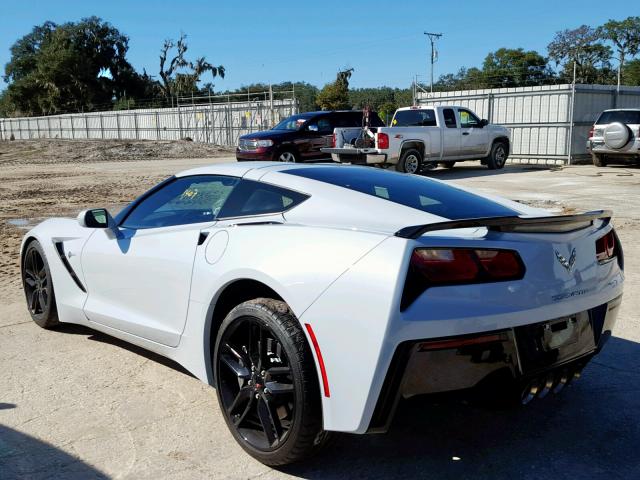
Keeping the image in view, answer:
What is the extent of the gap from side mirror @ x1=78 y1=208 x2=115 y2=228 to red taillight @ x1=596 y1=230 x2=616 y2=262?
115 inches

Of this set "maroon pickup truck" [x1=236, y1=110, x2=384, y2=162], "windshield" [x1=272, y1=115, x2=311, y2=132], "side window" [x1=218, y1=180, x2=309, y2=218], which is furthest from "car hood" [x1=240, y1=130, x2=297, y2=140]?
"side window" [x1=218, y1=180, x2=309, y2=218]

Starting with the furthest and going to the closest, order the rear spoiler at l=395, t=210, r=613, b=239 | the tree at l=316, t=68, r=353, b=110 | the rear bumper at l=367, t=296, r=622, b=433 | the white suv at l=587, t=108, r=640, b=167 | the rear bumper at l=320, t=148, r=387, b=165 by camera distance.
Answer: the tree at l=316, t=68, r=353, b=110, the white suv at l=587, t=108, r=640, b=167, the rear bumper at l=320, t=148, r=387, b=165, the rear spoiler at l=395, t=210, r=613, b=239, the rear bumper at l=367, t=296, r=622, b=433

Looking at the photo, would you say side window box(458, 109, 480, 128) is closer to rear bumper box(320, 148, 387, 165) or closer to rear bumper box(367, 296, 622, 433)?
rear bumper box(320, 148, 387, 165)

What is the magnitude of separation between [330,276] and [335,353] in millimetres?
318

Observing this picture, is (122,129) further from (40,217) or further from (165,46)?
(40,217)

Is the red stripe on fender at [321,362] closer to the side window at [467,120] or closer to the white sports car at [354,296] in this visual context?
the white sports car at [354,296]

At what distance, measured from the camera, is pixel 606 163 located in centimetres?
2042

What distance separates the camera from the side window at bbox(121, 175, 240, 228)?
385cm

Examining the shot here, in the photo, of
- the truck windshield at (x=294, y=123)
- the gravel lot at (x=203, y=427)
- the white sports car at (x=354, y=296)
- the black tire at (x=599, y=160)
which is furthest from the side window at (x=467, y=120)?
the white sports car at (x=354, y=296)

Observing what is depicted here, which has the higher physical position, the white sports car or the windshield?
the windshield

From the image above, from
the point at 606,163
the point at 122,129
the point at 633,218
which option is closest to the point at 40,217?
the point at 633,218

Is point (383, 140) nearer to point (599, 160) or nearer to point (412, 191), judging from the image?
point (599, 160)

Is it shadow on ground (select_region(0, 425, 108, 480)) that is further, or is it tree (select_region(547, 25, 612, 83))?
tree (select_region(547, 25, 612, 83))

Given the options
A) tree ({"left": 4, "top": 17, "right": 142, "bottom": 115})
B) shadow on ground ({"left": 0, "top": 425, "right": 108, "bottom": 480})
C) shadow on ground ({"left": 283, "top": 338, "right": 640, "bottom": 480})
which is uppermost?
tree ({"left": 4, "top": 17, "right": 142, "bottom": 115})
